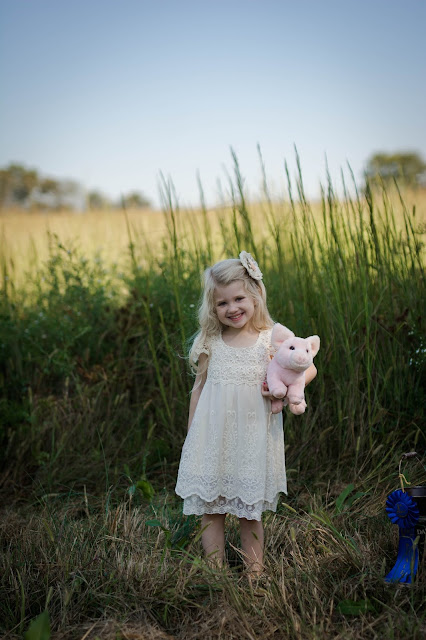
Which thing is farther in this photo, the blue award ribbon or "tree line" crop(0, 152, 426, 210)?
"tree line" crop(0, 152, 426, 210)

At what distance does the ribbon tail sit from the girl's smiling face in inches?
35.2

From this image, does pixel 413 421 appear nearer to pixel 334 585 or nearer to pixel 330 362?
pixel 330 362

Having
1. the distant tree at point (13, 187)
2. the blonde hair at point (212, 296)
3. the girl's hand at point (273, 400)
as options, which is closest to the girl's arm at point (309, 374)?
the girl's hand at point (273, 400)

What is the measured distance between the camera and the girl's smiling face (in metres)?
2.11

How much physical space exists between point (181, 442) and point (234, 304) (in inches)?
48.1

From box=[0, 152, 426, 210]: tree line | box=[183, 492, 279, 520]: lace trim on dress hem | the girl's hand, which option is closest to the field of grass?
box=[183, 492, 279, 520]: lace trim on dress hem

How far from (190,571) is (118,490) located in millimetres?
1061

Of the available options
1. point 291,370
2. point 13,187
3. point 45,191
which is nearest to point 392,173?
point 291,370

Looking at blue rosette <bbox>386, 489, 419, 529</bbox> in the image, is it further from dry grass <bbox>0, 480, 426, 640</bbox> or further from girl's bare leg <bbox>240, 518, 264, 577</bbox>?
girl's bare leg <bbox>240, 518, 264, 577</bbox>

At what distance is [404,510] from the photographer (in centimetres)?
183

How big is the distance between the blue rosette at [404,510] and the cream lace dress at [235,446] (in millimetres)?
397

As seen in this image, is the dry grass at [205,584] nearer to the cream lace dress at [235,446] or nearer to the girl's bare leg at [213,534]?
the girl's bare leg at [213,534]

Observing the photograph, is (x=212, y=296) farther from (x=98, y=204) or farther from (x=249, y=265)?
(x=98, y=204)

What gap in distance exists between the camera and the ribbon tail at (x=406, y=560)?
1813 millimetres
